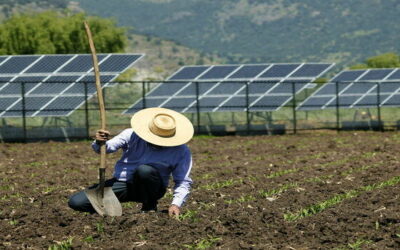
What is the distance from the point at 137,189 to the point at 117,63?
2105cm

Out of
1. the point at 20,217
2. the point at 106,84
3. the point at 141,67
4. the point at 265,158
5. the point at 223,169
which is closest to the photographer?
the point at 20,217

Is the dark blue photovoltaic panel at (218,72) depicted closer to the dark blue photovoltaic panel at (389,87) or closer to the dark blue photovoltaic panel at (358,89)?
the dark blue photovoltaic panel at (358,89)

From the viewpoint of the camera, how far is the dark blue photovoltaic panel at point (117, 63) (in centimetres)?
2959

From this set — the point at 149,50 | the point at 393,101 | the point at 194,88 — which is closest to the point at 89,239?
the point at 194,88

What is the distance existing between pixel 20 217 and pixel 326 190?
4.49m

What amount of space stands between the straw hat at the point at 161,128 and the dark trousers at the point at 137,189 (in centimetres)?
43

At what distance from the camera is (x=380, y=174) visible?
13891mm

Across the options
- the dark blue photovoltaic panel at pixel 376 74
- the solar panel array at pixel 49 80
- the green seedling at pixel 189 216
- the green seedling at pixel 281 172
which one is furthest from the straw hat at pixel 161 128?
the dark blue photovoltaic panel at pixel 376 74

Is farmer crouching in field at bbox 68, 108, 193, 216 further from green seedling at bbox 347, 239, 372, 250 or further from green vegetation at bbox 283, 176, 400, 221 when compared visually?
green seedling at bbox 347, 239, 372, 250

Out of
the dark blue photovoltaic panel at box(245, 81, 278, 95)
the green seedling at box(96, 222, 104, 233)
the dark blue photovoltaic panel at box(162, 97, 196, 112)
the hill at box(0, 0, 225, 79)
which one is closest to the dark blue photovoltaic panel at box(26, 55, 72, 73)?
the dark blue photovoltaic panel at box(162, 97, 196, 112)

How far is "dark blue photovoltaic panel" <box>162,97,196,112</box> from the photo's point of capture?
31.3m

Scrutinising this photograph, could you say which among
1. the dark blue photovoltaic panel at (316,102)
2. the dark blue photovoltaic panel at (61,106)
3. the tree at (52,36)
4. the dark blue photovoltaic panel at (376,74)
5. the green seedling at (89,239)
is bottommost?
the green seedling at (89,239)

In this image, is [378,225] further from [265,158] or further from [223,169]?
[265,158]

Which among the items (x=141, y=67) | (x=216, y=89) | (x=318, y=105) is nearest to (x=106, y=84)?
(x=216, y=89)
